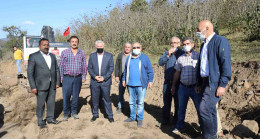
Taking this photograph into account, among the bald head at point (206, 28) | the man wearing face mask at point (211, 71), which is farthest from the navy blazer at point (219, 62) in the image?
the bald head at point (206, 28)

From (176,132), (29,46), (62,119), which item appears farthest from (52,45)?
(176,132)

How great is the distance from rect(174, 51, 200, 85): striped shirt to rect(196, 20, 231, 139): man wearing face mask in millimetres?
413

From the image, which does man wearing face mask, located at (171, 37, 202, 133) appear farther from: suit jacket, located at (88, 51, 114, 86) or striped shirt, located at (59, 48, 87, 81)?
striped shirt, located at (59, 48, 87, 81)

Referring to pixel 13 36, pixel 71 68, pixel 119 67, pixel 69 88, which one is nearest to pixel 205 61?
pixel 119 67

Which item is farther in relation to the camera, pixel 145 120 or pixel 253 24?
pixel 253 24

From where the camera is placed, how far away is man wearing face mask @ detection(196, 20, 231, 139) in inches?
103

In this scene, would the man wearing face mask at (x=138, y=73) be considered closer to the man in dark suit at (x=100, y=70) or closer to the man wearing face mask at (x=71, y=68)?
the man in dark suit at (x=100, y=70)

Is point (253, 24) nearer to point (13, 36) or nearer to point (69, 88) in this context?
point (69, 88)

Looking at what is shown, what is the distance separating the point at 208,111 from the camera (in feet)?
9.27

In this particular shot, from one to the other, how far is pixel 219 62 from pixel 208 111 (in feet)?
2.27

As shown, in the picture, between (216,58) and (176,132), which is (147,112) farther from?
(216,58)

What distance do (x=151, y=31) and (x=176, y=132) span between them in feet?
25.3

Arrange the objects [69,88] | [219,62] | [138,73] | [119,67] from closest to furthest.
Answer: [219,62] < [138,73] < [69,88] < [119,67]

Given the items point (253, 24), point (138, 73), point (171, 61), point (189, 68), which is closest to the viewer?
point (189, 68)
